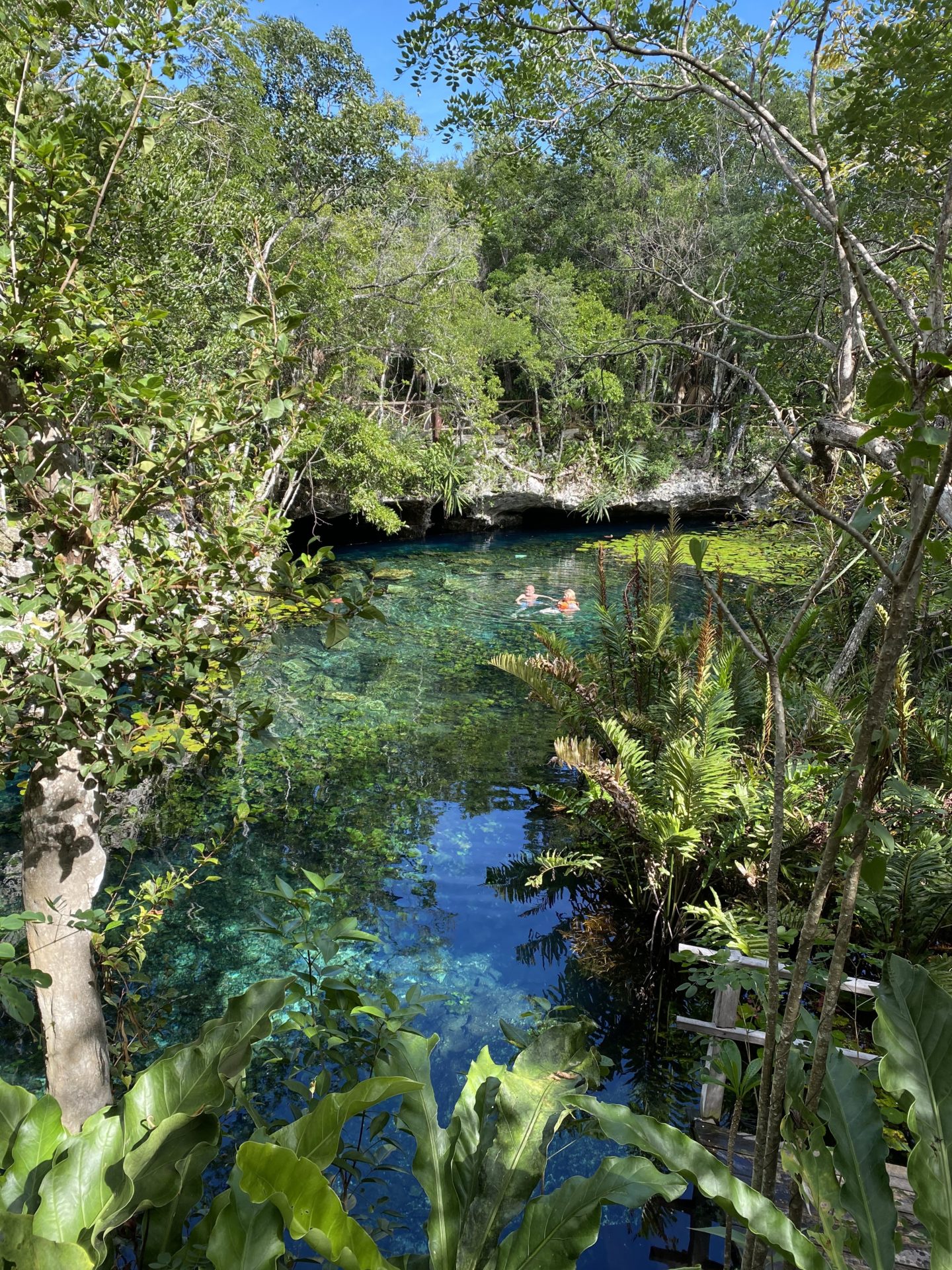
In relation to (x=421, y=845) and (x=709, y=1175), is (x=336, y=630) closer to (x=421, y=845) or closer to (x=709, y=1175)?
(x=709, y=1175)

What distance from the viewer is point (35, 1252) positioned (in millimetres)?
645

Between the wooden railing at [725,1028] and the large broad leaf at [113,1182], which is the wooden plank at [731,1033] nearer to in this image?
the wooden railing at [725,1028]

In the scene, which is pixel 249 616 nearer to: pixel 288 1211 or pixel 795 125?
pixel 288 1211

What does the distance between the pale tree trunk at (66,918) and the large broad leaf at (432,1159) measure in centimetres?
110

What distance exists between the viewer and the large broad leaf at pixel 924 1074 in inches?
34.3

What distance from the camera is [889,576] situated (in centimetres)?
77

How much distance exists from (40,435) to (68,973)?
4.18 ft

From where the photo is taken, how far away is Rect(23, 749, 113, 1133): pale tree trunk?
1.82 meters

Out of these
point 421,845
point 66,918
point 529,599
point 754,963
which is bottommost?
point 421,845

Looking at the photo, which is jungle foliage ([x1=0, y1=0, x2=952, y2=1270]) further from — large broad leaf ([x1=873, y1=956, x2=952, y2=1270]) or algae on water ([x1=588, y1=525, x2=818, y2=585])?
algae on water ([x1=588, y1=525, x2=818, y2=585])

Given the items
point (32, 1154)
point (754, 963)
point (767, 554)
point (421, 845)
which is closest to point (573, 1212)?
point (32, 1154)

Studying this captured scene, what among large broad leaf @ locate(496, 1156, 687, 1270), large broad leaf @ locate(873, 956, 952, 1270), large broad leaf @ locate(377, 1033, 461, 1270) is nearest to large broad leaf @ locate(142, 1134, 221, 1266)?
large broad leaf @ locate(377, 1033, 461, 1270)

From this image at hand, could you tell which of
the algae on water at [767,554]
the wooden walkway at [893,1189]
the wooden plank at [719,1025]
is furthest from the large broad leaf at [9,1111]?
the algae on water at [767,554]

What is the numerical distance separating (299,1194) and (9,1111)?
399mm
